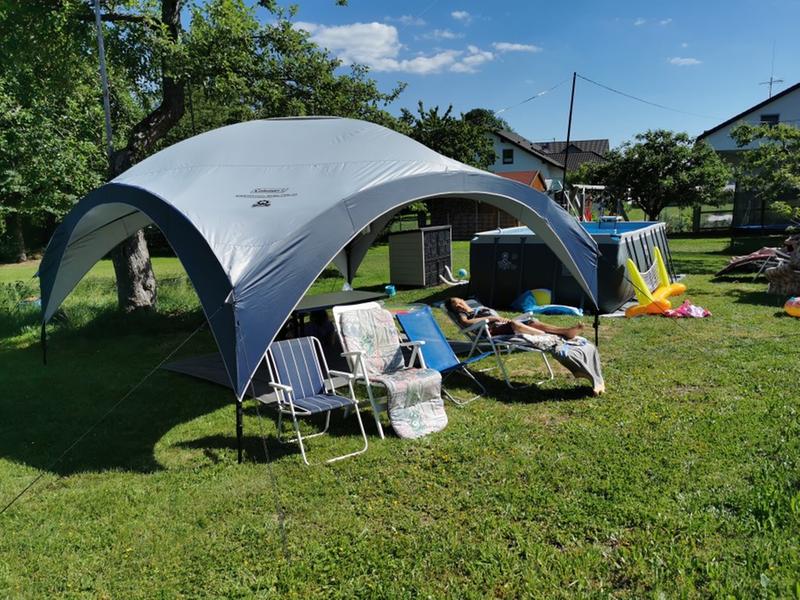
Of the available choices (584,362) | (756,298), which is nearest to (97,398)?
(584,362)

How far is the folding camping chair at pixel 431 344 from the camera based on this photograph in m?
5.91

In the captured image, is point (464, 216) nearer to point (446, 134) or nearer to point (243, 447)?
point (446, 134)

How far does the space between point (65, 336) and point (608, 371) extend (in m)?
7.91

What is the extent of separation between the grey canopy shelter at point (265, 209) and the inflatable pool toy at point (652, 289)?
2.97 m

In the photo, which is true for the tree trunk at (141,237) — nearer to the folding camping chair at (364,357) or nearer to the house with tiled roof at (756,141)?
the folding camping chair at (364,357)

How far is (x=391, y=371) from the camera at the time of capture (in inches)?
225

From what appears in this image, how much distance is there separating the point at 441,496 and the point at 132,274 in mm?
7865

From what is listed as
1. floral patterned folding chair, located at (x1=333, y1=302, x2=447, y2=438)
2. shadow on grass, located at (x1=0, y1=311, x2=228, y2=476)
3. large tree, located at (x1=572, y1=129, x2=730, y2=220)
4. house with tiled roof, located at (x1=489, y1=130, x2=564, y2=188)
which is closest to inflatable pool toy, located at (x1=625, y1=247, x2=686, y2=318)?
floral patterned folding chair, located at (x1=333, y1=302, x2=447, y2=438)

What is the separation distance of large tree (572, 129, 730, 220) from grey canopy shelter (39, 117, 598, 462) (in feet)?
67.3

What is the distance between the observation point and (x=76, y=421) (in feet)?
18.2

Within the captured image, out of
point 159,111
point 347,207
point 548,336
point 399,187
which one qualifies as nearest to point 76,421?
point 347,207

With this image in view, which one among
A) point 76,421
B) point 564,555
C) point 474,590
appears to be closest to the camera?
point 474,590

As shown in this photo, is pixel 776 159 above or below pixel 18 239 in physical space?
above

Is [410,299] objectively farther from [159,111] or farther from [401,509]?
[401,509]
